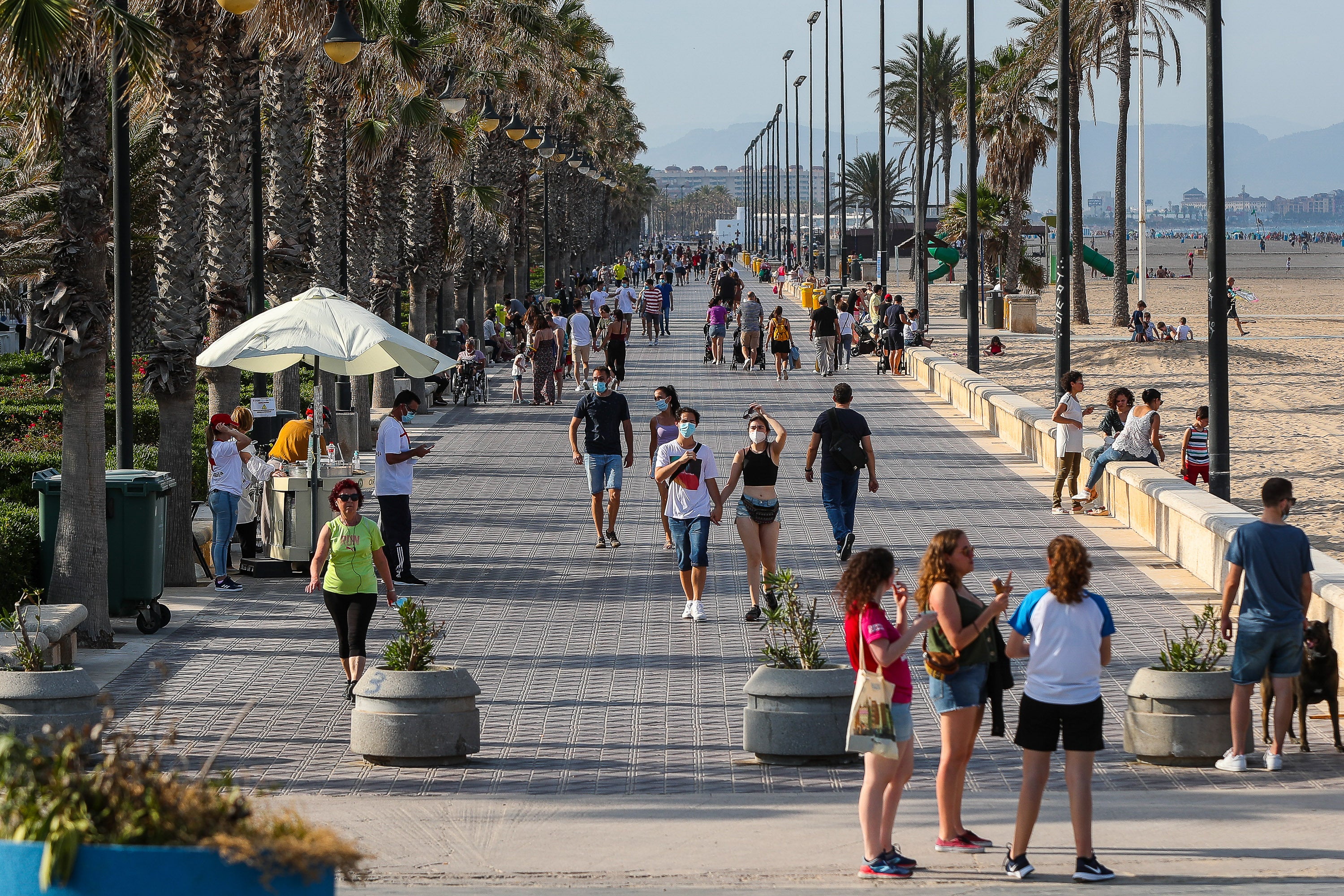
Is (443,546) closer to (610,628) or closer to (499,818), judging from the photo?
(610,628)

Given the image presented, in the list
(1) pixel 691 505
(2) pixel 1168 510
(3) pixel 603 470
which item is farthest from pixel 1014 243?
(1) pixel 691 505

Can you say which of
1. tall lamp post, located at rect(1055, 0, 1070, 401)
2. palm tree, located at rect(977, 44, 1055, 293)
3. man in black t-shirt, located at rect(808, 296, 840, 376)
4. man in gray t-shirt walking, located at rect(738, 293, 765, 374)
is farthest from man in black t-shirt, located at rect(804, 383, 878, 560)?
palm tree, located at rect(977, 44, 1055, 293)

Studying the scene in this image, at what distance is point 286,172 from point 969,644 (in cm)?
1523

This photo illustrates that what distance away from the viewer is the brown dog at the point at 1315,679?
9.21 m

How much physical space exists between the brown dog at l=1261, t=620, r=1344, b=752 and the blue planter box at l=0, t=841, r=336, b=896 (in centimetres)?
654

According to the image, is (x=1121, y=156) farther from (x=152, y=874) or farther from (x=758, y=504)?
(x=152, y=874)

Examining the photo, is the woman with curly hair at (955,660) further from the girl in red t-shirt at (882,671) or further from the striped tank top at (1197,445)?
the striped tank top at (1197,445)

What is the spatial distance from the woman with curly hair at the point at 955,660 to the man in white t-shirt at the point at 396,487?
7530 mm

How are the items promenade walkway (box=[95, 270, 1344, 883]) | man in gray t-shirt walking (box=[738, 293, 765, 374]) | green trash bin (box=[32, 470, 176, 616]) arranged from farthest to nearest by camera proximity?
man in gray t-shirt walking (box=[738, 293, 765, 374])
green trash bin (box=[32, 470, 176, 616])
promenade walkway (box=[95, 270, 1344, 883])

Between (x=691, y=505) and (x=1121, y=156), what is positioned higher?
(x=1121, y=156)

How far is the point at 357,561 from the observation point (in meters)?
10.4

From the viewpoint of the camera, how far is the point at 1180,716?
9.05 metres

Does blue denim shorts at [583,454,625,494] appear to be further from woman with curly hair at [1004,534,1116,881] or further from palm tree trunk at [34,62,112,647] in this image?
woman with curly hair at [1004,534,1116,881]

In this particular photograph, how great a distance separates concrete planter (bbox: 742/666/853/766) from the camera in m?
9.09
